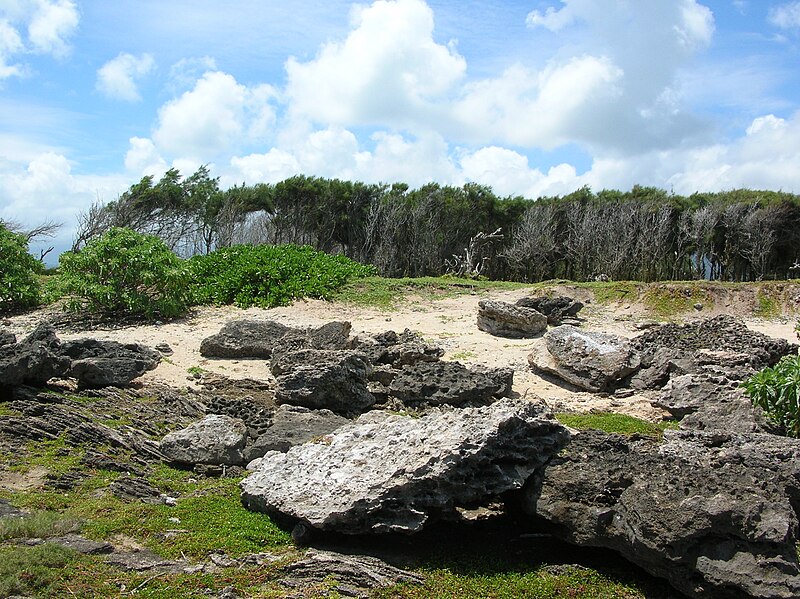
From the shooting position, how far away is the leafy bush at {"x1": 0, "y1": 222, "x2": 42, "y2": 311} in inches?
669

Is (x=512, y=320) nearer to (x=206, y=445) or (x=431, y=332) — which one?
(x=431, y=332)

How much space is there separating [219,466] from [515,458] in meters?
3.04

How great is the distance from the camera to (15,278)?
17.1m

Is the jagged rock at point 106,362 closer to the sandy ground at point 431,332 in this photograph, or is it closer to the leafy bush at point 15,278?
the sandy ground at point 431,332

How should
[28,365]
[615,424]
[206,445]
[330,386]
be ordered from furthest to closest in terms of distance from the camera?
[330,386] < [615,424] < [28,365] < [206,445]

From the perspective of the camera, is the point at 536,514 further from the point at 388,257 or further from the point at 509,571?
the point at 388,257

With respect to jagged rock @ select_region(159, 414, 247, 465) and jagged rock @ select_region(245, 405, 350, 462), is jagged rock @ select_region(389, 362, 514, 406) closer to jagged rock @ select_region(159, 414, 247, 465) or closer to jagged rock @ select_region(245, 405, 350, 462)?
jagged rock @ select_region(245, 405, 350, 462)

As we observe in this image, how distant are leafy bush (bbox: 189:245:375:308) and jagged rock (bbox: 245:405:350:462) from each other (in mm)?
8941

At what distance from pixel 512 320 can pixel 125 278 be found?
27.9 feet

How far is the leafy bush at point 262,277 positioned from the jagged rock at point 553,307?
5.05 metres

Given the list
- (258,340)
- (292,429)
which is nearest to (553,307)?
(258,340)

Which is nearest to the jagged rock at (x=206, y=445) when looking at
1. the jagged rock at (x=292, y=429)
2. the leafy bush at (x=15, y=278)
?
the jagged rock at (x=292, y=429)

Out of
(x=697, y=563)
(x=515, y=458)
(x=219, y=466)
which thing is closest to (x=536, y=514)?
(x=515, y=458)

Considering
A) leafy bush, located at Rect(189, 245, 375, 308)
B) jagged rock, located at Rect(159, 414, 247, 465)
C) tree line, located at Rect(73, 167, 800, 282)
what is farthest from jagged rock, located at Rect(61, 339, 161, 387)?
tree line, located at Rect(73, 167, 800, 282)
